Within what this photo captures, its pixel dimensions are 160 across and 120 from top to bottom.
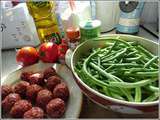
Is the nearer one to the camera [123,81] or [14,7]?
[123,81]

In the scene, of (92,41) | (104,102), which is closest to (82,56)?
(92,41)

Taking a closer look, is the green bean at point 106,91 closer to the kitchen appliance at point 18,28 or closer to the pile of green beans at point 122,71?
the pile of green beans at point 122,71

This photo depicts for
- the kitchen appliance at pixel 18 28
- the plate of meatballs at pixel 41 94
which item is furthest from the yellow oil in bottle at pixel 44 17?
the plate of meatballs at pixel 41 94

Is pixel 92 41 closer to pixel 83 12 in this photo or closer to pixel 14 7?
pixel 83 12

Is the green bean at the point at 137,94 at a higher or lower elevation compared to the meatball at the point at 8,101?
higher

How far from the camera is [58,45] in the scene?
2.27 ft

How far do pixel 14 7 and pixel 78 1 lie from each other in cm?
18

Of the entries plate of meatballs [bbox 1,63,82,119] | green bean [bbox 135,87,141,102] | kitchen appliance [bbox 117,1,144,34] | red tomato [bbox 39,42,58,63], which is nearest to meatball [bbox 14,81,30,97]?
plate of meatballs [bbox 1,63,82,119]

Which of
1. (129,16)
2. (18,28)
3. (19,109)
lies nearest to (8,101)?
(19,109)

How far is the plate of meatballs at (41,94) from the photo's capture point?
485 millimetres

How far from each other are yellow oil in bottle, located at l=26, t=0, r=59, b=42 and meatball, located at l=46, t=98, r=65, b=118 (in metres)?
0.27

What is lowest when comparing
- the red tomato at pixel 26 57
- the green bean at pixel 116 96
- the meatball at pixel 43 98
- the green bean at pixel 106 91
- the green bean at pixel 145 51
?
the meatball at pixel 43 98

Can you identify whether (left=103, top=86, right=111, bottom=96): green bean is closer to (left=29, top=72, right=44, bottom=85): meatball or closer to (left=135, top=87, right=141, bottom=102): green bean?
(left=135, top=87, right=141, bottom=102): green bean

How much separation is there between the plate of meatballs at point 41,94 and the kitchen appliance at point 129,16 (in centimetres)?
24
